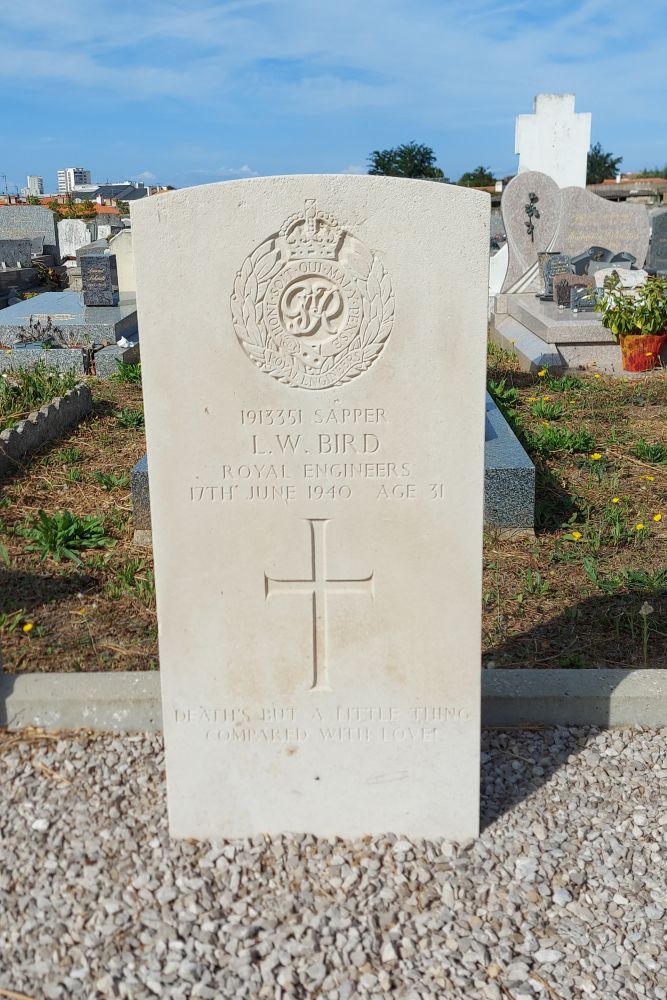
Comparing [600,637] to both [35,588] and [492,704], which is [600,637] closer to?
→ [492,704]

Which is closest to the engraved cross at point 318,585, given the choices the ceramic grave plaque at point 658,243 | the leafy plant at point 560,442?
Answer: the leafy plant at point 560,442

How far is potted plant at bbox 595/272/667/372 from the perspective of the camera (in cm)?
924

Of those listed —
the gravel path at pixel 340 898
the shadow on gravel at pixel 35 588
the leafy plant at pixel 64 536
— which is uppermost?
the leafy plant at pixel 64 536

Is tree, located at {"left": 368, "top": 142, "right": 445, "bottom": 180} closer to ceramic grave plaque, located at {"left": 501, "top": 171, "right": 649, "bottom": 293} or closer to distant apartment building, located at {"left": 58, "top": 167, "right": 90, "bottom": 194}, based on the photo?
ceramic grave plaque, located at {"left": 501, "top": 171, "right": 649, "bottom": 293}

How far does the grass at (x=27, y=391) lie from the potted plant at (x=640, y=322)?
523 cm

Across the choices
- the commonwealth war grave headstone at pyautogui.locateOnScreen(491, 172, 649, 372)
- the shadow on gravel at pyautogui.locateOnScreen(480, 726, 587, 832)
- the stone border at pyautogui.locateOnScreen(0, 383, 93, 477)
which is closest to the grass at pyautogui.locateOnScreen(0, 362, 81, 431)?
the stone border at pyautogui.locateOnScreen(0, 383, 93, 477)

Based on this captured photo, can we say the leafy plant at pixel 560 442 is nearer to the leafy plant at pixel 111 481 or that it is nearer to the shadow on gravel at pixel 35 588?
the leafy plant at pixel 111 481

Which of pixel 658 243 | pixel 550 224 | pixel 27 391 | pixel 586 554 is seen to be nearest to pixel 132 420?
pixel 27 391

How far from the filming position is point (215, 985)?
221cm

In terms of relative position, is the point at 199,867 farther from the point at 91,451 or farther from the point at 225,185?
the point at 91,451

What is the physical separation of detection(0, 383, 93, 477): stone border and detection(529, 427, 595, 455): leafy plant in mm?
3426

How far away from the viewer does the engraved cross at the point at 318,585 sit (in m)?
2.56

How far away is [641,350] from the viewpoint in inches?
368

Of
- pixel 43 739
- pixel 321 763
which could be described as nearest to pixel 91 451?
pixel 43 739
